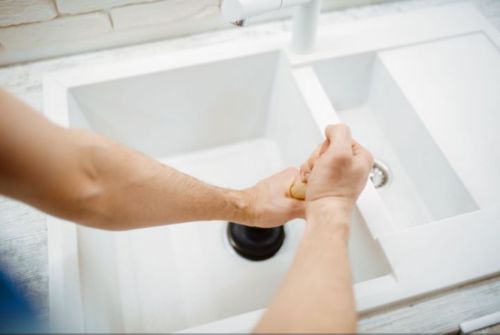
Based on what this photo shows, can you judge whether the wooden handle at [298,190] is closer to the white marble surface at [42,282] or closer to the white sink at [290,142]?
the white sink at [290,142]

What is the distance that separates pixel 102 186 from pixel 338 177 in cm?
29

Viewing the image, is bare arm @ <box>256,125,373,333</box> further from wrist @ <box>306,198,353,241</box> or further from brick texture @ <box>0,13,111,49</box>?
brick texture @ <box>0,13,111,49</box>

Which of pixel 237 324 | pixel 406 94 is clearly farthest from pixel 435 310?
pixel 406 94

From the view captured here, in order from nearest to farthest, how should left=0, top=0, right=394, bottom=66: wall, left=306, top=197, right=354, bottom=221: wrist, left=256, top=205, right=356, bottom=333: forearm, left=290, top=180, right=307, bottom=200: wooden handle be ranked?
left=256, top=205, right=356, bottom=333: forearm → left=306, top=197, right=354, bottom=221: wrist → left=290, top=180, right=307, bottom=200: wooden handle → left=0, top=0, right=394, bottom=66: wall

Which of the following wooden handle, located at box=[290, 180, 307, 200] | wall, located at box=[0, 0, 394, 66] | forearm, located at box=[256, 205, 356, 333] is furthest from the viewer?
wall, located at box=[0, 0, 394, 66]

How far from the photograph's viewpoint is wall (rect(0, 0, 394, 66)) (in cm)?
68

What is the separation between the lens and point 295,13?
25.9 inches

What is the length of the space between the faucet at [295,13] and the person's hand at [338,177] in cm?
21

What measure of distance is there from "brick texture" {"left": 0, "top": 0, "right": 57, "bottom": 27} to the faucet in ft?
1.12

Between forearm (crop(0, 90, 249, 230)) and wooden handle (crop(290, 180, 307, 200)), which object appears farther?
wooden handle (crop(290, 180, 307, 200))

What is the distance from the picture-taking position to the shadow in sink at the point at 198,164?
609 millimetres

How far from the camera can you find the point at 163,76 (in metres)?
0.71

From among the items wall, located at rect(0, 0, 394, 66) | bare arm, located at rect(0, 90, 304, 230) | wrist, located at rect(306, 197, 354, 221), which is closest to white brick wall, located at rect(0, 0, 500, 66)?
wall, located at rect(0, 0, 394, 66)

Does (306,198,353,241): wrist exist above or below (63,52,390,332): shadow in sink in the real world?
below
